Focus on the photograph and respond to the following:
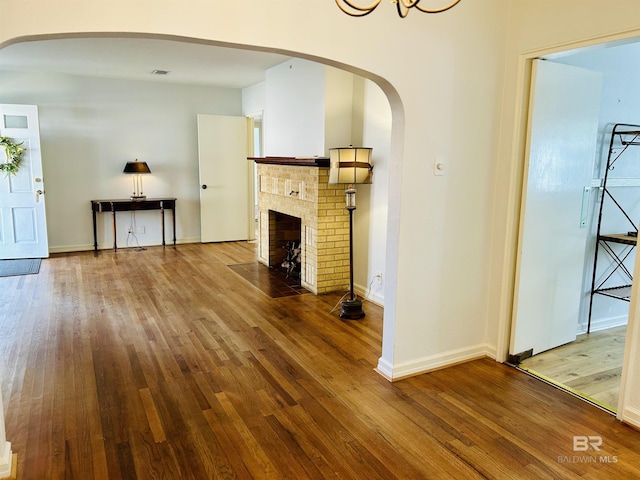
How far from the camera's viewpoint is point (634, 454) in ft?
7.59

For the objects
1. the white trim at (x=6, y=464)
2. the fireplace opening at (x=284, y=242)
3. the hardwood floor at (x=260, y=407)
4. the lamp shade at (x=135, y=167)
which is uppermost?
the lamp shade at (x=135, y=167)

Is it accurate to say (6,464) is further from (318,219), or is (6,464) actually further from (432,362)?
(318,219)

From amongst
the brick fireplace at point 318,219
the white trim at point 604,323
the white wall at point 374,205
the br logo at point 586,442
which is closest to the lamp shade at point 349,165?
the white wall at point 374,205

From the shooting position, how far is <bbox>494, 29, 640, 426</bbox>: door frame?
253 centimetres

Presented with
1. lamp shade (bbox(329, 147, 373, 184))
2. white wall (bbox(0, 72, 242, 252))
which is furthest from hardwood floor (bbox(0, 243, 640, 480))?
white wall (bbox(0, 72, 242, 252))

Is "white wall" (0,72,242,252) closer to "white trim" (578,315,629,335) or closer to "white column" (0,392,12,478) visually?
"white column" (0,392,12,478)

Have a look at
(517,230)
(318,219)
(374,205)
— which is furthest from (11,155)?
(517,230)

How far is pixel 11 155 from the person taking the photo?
6172 millimetres

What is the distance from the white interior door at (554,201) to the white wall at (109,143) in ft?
19.4

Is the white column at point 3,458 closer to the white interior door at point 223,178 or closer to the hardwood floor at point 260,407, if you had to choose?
the hardwood floor at point 260,407

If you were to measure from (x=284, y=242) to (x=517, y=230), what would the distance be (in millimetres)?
3547

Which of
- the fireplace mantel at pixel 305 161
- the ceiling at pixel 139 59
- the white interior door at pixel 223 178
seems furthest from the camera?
the white interior door at pixel 223 178

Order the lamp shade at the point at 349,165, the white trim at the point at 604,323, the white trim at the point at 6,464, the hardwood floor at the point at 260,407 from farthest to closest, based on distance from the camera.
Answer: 1. the lamp shade at the point at 349,165
2. the white trim at the point at 604,323
3. the hardwood floor at the point at 260,407
4. the white trim at the point at 6,464

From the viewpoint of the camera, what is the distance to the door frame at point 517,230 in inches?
99.7
